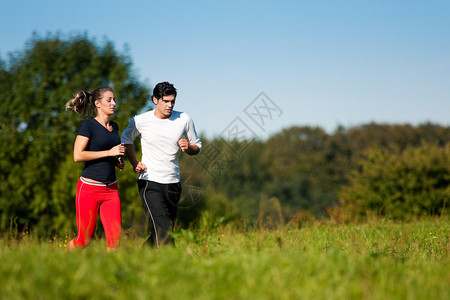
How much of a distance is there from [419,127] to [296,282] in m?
58.1

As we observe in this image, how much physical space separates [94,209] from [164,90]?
1.65 metres

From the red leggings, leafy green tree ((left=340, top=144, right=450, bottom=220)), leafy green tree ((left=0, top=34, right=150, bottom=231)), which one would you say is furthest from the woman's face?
leafy green tree ((left=340, top=144, right=450, bottom=220))

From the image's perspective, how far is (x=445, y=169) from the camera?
62.8ft

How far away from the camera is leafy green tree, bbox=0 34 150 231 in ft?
50.9

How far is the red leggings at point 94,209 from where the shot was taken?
4.96 meters

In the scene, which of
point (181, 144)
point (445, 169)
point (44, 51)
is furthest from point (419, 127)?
point (181, 144)

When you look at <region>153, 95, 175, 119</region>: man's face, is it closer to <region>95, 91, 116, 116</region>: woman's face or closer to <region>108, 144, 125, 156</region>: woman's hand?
<region>95, 91, 116, 116</region>: woman's face

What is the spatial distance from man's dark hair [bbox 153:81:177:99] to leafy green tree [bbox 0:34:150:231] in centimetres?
993

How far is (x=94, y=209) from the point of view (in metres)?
5.03

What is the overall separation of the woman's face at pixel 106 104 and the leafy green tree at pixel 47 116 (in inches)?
392

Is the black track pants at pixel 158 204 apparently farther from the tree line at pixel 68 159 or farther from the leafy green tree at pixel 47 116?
the leafy green tree at pixel 47 116

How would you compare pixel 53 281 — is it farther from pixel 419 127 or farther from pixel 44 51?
pixel 419 127

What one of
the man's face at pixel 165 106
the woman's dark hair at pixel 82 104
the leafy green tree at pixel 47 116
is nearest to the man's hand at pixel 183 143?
the man's face at pixel 165 106

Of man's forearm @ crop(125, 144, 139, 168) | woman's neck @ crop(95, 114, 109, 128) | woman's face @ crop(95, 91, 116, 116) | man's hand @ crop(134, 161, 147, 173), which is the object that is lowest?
man's hand @ crop(134, 161, 147, 173)
